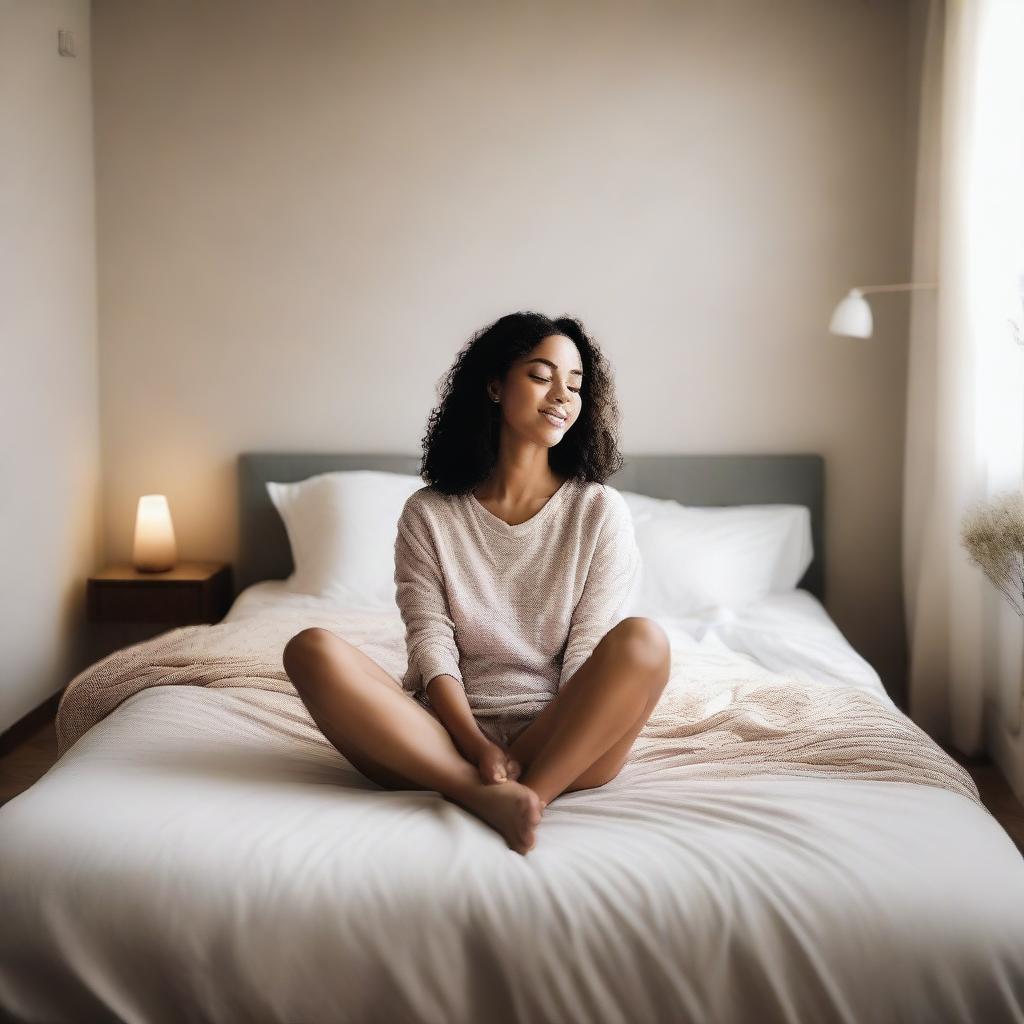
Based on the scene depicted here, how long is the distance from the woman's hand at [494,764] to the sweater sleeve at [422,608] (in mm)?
182

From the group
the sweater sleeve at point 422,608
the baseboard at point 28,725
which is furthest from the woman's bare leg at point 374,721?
the baseboard at point 28,725

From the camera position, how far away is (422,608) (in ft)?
6.23

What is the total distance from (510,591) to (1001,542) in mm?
1113

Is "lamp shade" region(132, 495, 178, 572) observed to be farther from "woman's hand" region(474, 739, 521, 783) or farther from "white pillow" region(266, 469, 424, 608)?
"woman's hand" region(474, 739, 521, 783)

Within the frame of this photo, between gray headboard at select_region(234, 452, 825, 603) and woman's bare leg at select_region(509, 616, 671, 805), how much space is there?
74.1 inches

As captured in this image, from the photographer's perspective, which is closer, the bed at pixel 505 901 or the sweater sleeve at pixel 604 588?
the bed at pixel 505 901

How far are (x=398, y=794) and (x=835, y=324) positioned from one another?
217cm

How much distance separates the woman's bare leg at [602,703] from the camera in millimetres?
1592

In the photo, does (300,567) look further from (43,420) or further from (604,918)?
(604,918)

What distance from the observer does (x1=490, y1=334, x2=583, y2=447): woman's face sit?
1.96 m

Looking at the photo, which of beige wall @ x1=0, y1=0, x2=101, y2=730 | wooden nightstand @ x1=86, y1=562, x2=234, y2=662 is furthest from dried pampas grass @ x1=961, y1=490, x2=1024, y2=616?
beige wall @ x1=0, y1=0, x2=101, y2=730

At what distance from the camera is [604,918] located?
1.37 meters

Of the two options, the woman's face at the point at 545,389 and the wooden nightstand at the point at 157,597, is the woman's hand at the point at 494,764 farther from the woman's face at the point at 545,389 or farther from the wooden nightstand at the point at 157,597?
the wooden nightstand at the point at 157,597

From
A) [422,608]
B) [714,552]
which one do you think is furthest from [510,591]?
[714,552]
